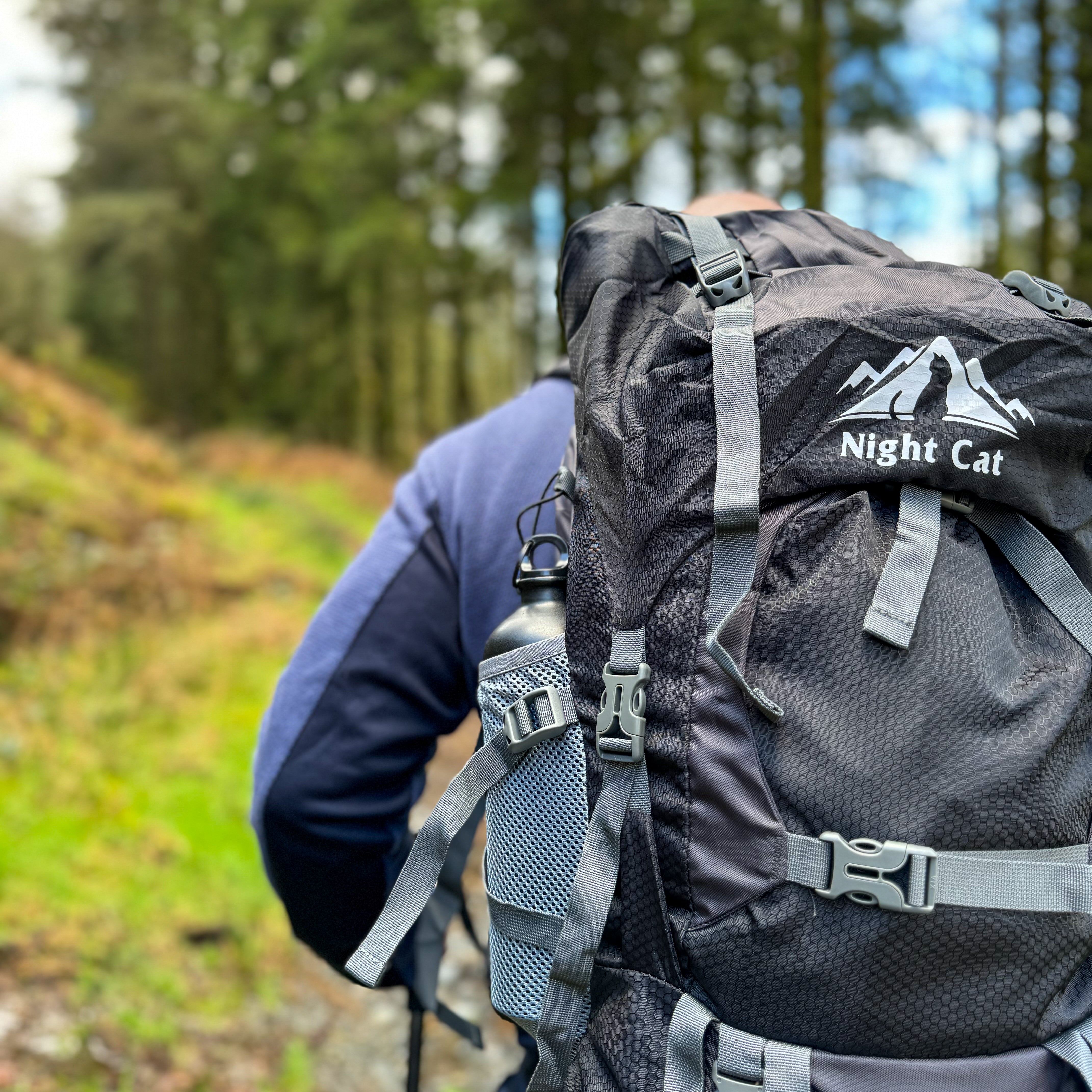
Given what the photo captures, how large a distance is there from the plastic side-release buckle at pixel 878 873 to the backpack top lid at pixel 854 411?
15.6 inches

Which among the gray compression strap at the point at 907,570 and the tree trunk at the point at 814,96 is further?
the tree trunk at the point at 814,96

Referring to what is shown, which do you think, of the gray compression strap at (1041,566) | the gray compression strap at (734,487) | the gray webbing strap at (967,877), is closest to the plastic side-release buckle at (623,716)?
the gray compression strap at (734,487)

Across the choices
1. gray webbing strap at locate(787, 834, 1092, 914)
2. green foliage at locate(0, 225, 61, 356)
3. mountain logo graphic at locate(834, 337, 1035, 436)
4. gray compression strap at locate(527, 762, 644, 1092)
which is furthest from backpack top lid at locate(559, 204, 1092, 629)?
green foliage at locate(0, 225, 61, 356)

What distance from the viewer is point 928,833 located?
127 cm

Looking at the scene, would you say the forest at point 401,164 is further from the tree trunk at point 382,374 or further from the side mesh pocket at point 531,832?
the side mesh pocket at point 531,832

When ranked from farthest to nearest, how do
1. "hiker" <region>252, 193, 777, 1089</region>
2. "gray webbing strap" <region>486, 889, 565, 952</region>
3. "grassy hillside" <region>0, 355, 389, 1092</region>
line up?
"grassy hillside" <region>0, 355, 389, 1092</region> → "hiker" <region>252, 193, 777, 1089</region> → "gray webbing strap" <region>486, 889, 565, 952</region>

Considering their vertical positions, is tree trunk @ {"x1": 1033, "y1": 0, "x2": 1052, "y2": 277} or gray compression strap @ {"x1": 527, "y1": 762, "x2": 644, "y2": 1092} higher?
tree trunk @ {"x1": 1033, "y1": 0, "x2": 1052, "y2": 277}

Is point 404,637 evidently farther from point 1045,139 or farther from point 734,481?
point 1045,139

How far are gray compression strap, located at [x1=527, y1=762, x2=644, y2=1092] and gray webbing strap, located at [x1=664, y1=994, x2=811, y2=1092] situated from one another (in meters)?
0.14

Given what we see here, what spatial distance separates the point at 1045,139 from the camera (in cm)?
1200

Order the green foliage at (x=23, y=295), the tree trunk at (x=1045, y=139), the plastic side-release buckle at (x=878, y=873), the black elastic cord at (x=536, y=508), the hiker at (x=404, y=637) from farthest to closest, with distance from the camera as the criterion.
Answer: the green foliage at (x=23, y=295), the tree trunk at (x=1045, y=139), the hiker at (x=404, y=637), the black elastic cord at (x=536, y=508), the plastic side-release buckle at (x=878, y=873)

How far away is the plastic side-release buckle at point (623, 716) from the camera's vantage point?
1350 millimetres

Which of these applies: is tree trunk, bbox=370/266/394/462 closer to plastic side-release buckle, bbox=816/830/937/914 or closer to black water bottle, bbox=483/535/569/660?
black water bottle, bbox=483/535/569/660

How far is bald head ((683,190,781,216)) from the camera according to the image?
1904 mm
